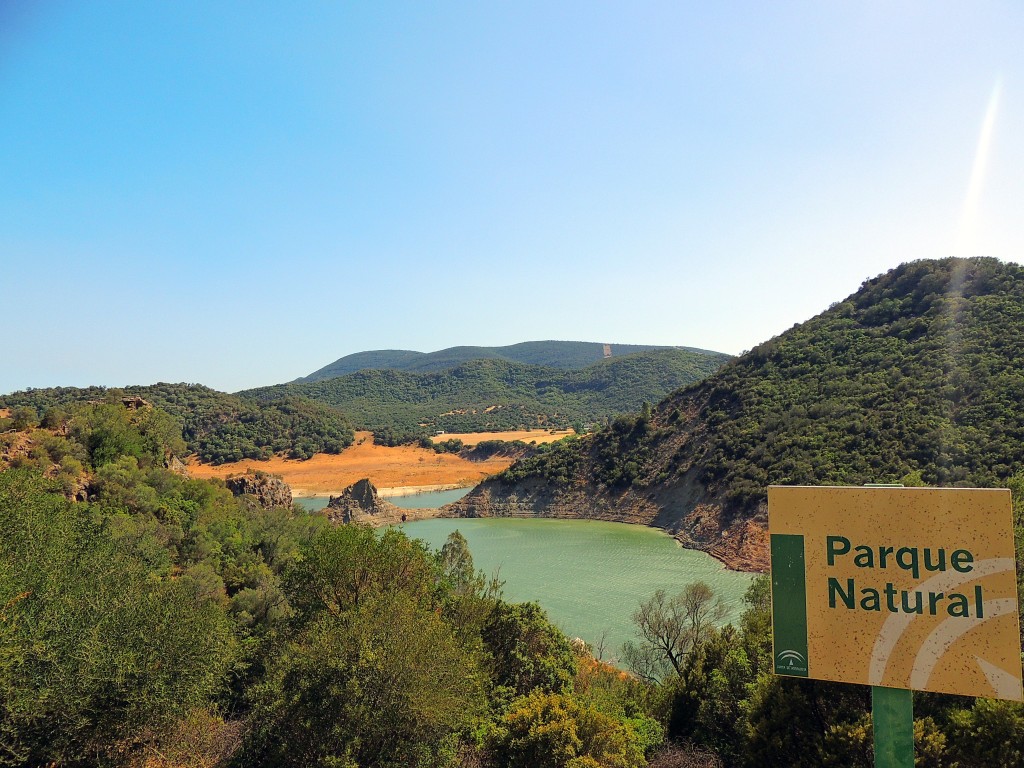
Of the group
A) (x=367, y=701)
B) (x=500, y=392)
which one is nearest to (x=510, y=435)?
(x=500, y=392)

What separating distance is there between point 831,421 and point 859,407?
238 cm

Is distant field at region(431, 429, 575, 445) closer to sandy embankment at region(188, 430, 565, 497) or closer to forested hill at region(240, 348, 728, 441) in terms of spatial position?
sandy embankment at region(188, 430, 565, 497)

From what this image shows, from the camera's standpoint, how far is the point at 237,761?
11734 millimetres

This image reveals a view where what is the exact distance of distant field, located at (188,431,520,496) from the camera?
84.4m

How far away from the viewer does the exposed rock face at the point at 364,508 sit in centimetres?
6288

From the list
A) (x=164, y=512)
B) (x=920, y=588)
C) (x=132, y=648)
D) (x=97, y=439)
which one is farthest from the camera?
(x=97, y=439)

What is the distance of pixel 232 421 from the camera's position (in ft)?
300

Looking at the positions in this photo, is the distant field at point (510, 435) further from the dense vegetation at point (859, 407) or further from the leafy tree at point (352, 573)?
the leafy tree at point (352, 573)

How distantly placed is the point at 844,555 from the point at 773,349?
60.9 meters

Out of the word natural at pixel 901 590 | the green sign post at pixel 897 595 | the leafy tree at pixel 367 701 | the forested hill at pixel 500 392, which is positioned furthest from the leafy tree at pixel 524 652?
the forested hill at pixel 500 392

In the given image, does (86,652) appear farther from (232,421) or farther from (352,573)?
(232,421)

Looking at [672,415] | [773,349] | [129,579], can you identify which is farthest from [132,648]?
[773,349]

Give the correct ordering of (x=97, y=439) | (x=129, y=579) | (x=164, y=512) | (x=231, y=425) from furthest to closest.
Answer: (x=231, y=425) < (x=97, y=439) < (x=164, y=512) < (x=129, y=579)

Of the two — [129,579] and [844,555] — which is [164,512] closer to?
[129,579]
